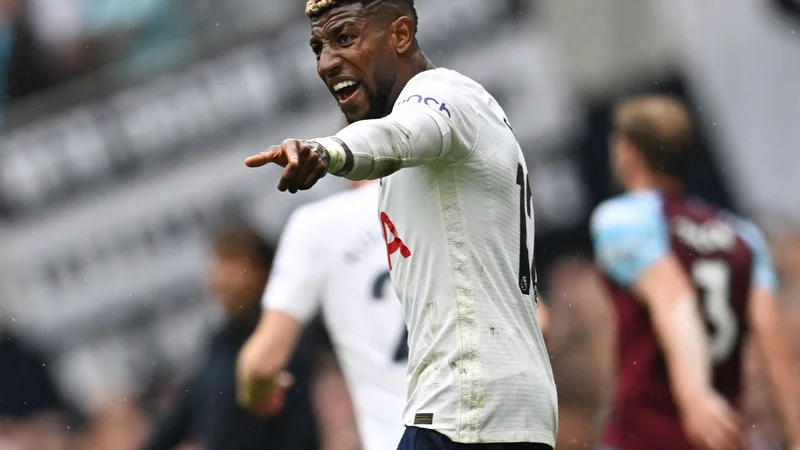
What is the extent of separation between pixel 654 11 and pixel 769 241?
1.55 meters

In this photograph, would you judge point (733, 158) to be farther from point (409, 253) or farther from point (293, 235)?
point (409, 253)

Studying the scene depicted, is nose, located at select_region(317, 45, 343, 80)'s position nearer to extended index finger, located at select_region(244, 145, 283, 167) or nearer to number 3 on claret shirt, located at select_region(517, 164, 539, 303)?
number 3 on claret shirt, located at select_region(517, 164, 539, 303)

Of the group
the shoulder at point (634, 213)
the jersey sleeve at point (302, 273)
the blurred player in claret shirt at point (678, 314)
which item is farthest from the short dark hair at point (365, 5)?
the shoulder at point (634, 213)

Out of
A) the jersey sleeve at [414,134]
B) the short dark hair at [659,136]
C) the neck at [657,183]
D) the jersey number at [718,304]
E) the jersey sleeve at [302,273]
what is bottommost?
the jersey number at [718,304]

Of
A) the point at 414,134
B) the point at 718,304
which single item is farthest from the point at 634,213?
the point at 414,134

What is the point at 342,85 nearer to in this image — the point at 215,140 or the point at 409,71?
the point at 409,71

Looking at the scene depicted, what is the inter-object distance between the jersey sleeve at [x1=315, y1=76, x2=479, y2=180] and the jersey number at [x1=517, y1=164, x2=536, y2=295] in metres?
0.21

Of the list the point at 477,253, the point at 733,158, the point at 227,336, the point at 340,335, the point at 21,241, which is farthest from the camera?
the point at 21,241

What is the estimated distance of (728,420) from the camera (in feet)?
18.7

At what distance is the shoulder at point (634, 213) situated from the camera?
6.11 meters

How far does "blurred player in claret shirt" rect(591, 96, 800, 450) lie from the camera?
5.82 metres

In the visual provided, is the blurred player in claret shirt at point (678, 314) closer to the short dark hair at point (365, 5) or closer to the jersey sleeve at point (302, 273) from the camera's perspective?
the jersey sleeve at point (302, 273)

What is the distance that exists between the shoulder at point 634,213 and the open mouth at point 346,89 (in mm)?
3021

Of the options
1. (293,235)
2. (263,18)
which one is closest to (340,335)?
(293,235)
